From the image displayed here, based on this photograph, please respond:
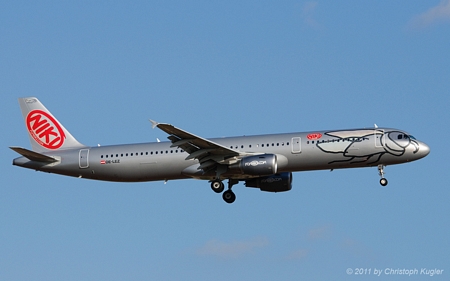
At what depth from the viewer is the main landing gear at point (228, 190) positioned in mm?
57125

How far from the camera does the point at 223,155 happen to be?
5500cm

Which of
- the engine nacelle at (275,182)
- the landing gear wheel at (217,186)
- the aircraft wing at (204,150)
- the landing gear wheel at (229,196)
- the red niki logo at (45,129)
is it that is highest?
the red niki logo at (45,129)

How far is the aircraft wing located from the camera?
5325 centimetres

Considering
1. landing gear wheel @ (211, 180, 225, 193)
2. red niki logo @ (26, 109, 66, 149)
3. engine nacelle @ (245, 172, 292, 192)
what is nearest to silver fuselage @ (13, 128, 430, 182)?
landing gear wheel @ (211, 180, 225, 193)

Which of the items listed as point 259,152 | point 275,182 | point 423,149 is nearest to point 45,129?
point 259,152

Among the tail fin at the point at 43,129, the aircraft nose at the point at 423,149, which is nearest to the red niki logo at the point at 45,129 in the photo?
the tail fin at the point at 43,129

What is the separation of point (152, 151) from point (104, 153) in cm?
349

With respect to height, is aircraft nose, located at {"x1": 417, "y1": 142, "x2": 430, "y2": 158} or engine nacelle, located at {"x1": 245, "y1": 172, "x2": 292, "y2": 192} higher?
aircraft nose, located at {"x1": 417, "y1": 142, "x2": 430, "y2": 158}

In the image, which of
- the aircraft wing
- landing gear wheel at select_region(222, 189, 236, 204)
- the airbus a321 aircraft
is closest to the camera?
the aircraft wing

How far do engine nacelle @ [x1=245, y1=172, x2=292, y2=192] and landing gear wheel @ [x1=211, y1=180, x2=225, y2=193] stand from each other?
9.28 feet

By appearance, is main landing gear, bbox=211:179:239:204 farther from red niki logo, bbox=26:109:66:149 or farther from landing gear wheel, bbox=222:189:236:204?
red niki logo, bbox=26:109:66:149

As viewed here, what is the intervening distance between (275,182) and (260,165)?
17.4 ft

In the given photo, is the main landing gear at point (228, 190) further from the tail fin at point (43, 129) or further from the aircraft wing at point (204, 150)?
the tail fin at point (43, 129)

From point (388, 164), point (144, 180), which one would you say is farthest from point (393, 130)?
point (144, 180)
